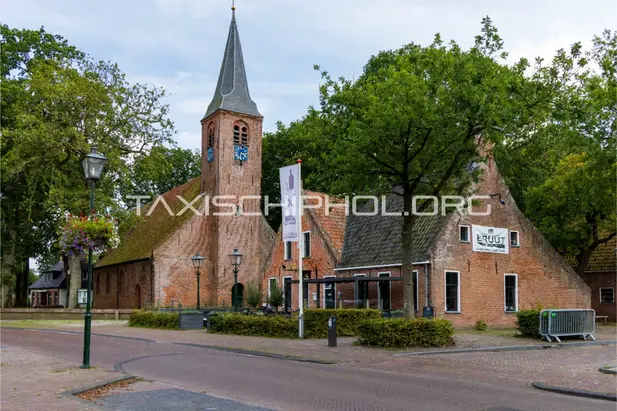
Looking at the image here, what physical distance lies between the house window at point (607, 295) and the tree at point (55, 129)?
90.3ft

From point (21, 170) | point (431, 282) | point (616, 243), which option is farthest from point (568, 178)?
point (21, 170)

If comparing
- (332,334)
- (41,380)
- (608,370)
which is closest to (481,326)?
(332,334)

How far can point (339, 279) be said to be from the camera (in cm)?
2639

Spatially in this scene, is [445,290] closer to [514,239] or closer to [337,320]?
[514,239]

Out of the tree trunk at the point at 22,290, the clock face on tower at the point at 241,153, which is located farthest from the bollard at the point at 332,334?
the tree trunk at the point at 22,290

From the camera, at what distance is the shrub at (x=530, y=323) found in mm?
20578

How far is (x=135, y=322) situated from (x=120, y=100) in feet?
47.6

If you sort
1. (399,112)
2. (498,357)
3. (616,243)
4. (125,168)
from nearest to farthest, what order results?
1. (498,357)
2. (399,112)
3. (616,243)
4. (125,168)

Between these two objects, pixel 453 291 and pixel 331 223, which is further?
pixel 331 223

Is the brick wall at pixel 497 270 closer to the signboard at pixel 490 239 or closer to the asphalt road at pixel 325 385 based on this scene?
the signboard at pixel 490 239

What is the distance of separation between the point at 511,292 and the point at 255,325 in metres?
13.0

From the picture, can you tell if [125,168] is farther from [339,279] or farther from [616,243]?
[616,243]

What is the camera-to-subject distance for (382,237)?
29062 mm

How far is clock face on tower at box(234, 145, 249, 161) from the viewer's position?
136 ft
